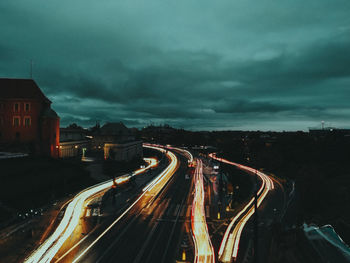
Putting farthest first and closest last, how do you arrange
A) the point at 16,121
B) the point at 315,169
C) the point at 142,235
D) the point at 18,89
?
the point at 18,89, the point at 16,121, the point at 315,169, the point at 142,235

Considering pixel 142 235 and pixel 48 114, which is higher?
pixel 48 114

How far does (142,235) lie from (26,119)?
161 ft

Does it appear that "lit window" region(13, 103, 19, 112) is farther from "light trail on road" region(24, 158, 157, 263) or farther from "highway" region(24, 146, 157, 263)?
"light trail on road" region(24, 158, 157, 263)

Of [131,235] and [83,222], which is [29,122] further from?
[131,235]

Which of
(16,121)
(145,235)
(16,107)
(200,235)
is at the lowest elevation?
(145,235)

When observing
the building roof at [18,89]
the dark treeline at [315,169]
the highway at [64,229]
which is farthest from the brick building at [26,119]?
the dark treeline at [315,169]

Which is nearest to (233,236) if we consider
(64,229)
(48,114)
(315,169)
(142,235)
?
(142,235)

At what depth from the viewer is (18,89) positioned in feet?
184

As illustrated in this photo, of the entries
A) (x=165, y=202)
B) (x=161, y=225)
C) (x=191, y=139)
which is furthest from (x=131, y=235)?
(x=191, y=139)

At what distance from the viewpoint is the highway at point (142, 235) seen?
63.7 feet

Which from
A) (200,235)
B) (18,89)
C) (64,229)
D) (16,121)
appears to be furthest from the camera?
(18,89)

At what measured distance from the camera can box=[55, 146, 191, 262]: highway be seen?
19406mm

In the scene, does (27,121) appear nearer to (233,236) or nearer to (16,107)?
(16,107)

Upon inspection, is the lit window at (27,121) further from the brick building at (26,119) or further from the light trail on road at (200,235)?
the light trail on road at (200,235)
